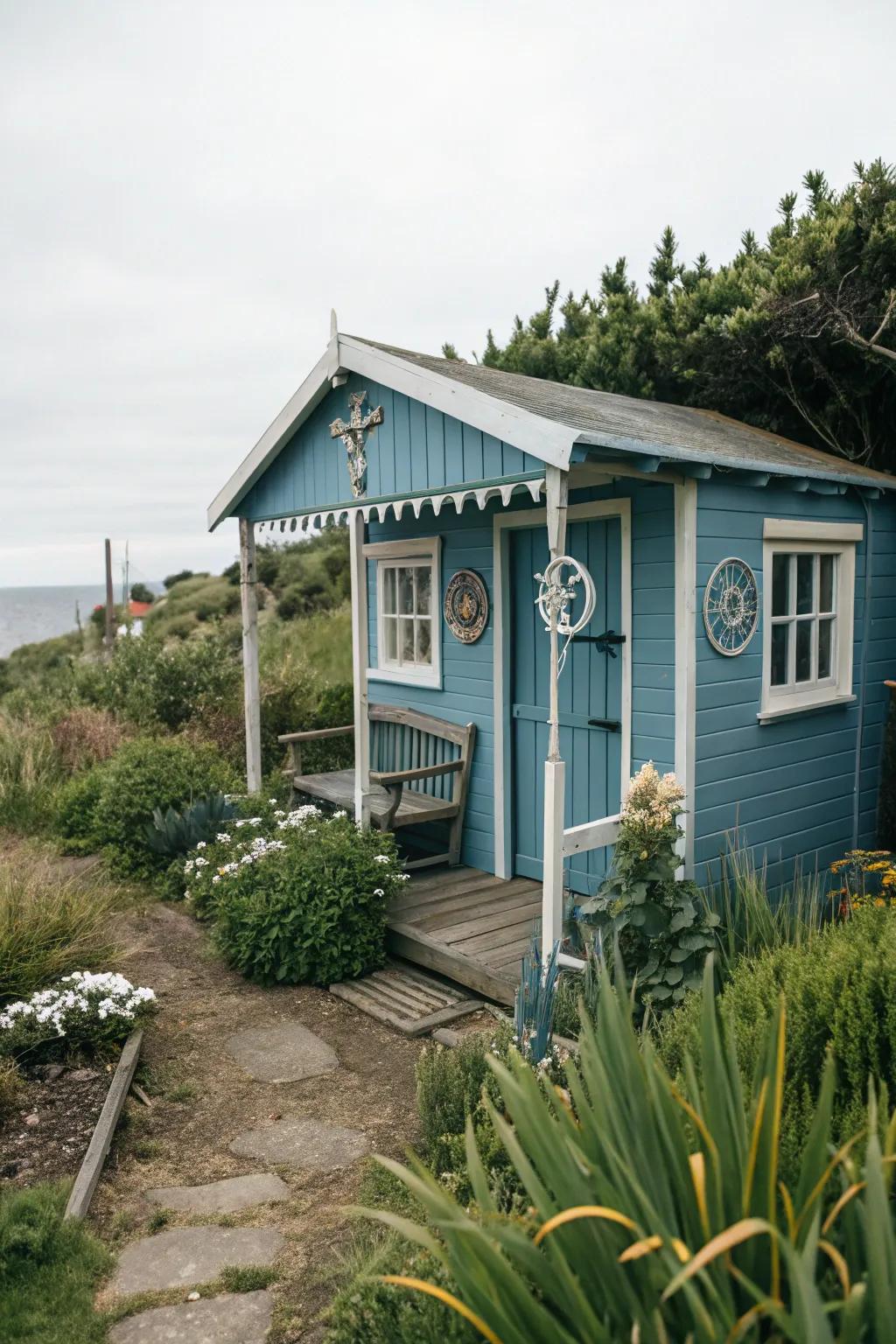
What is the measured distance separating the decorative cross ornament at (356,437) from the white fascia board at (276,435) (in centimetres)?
29

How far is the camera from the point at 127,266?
13.3m

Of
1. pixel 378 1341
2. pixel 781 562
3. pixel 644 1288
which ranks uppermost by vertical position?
pixel 781 562

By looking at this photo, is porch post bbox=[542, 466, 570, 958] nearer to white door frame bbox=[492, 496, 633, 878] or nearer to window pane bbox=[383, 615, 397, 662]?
white door frame bbox=[492, 496, 633, 878]

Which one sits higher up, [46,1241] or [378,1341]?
[378,1341]

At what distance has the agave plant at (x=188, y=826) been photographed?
746 cm

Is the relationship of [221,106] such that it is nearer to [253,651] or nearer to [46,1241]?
[253,651]

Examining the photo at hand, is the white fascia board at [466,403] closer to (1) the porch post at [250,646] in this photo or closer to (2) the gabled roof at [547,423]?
(2) the gabled roof at [547,423]

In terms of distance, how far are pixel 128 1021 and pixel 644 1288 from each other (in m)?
3.53

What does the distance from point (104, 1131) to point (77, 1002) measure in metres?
0.79

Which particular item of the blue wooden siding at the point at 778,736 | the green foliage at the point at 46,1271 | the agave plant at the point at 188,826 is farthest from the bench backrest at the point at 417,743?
the green foliage at the point at 46,1271

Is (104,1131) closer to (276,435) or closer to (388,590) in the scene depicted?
(276,435)

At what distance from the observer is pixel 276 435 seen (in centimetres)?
690

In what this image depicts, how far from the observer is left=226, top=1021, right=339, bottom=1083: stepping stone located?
4566mm

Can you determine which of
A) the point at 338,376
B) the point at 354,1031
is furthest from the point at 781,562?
the point at 354,1031
